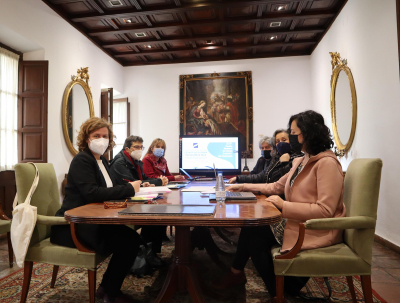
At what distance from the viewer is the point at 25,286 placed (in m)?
1.61

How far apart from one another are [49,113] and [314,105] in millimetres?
4792

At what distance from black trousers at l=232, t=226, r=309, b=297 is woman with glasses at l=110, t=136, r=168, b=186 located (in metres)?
1.30

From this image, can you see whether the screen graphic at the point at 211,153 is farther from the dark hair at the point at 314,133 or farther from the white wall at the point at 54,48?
the dark hair at the point at 314,133

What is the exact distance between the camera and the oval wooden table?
45.6 inches

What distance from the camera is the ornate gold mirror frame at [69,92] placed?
4.16m

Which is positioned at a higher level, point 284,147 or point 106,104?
point 106,104

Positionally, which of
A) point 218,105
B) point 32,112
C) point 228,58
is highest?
point 228,58

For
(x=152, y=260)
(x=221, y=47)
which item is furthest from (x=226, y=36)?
(x=152, y=260)

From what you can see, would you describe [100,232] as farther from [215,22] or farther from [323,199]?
[215,22]

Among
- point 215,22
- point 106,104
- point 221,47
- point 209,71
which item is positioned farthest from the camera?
point 209,71

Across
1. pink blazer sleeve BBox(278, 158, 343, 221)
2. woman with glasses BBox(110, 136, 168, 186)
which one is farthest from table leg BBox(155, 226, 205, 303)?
woman with glasses BBox(110, 136, 168, 186)

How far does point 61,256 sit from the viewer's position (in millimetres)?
1551

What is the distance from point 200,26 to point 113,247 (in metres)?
4.06

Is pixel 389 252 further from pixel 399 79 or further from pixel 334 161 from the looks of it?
pixel 334 161
